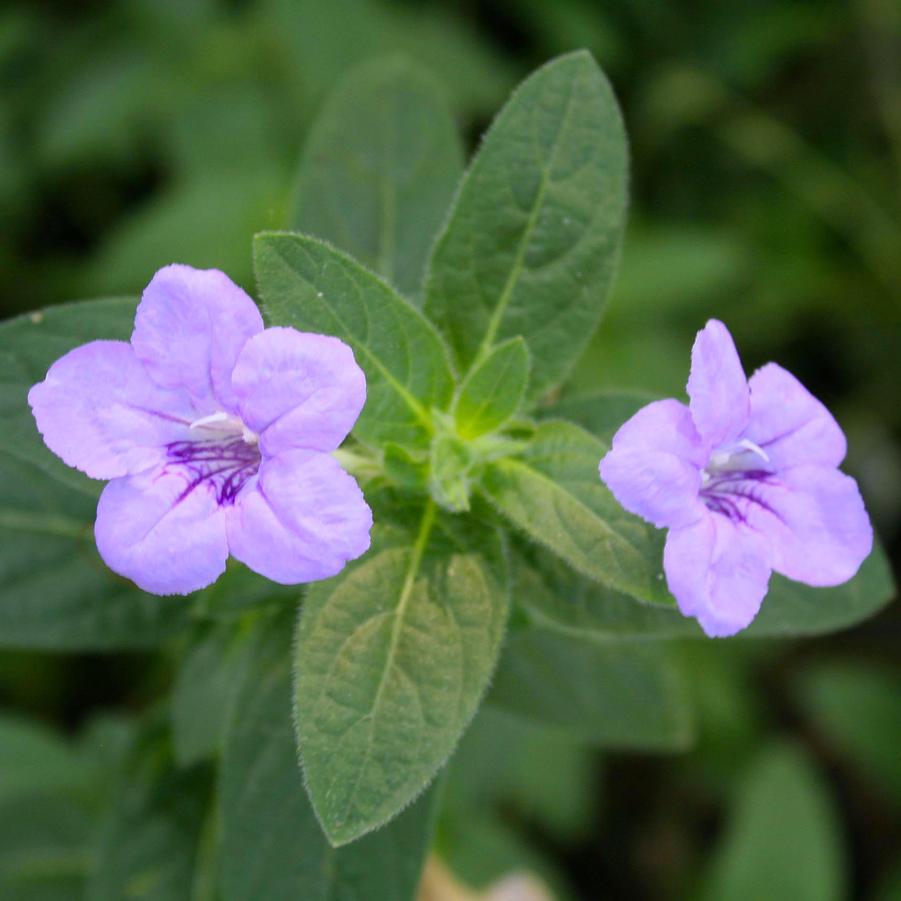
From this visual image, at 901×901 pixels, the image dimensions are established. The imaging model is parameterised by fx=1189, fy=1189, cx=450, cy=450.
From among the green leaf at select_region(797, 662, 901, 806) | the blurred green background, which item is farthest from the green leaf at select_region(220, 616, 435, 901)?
the green leaf at select_region(797, 662, 901, 806)

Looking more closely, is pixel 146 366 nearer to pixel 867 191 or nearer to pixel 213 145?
pixel 213 145

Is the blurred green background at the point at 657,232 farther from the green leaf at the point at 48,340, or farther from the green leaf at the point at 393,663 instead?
the green leaf at the point at 48,340

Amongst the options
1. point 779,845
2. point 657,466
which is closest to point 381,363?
point 657,466

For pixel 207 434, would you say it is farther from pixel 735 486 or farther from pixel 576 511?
pixel 735 486

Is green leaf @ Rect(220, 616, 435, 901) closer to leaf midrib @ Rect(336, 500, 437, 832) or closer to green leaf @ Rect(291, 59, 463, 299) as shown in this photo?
leaf midrib @ Rect(336, 500, 437, 832)

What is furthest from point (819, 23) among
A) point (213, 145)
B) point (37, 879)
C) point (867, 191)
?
point (37, 879)

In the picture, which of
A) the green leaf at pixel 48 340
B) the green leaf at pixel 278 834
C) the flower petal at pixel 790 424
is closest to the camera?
the flower petal at pixel 790 424

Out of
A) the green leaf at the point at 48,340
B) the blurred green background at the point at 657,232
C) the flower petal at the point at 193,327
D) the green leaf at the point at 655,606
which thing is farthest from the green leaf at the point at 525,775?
the flower petal at the point at 193,327
